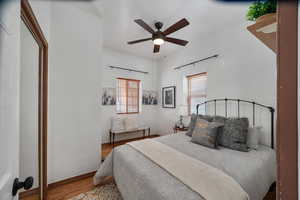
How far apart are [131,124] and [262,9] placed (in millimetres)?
3564

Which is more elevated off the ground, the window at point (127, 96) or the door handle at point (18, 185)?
the window at point (127, 96)

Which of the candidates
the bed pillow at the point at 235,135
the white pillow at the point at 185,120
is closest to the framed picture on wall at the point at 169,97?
the white pillow at the point at 185,120

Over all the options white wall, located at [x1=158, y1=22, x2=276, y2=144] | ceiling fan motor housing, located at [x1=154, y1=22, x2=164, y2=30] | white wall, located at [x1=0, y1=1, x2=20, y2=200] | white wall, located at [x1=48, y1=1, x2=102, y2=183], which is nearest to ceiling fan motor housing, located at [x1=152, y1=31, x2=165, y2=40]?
ceiling fan motor housing, located at [x1=154, y1=22, x2=164, y2=30]

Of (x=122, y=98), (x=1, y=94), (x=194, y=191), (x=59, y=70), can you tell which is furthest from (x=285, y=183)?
(x=122, y=98)

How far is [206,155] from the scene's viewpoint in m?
1.62

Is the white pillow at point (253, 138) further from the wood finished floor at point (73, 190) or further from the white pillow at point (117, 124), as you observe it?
the white pillow at point (117, 124)

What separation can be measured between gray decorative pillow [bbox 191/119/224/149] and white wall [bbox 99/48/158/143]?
2.52 m

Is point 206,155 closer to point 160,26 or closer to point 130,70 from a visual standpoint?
point 160,26

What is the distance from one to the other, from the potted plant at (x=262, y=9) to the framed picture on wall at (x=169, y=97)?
3.17m

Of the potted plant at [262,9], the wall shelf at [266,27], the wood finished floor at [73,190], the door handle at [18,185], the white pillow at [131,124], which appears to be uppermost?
the potted plant at [262,9]

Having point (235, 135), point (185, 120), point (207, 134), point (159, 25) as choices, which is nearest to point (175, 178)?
point (207, 134)

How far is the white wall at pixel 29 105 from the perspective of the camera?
4.13 feet

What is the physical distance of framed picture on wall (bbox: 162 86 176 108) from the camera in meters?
4.02

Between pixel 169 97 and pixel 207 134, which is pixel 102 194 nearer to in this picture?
pixel 207 134
